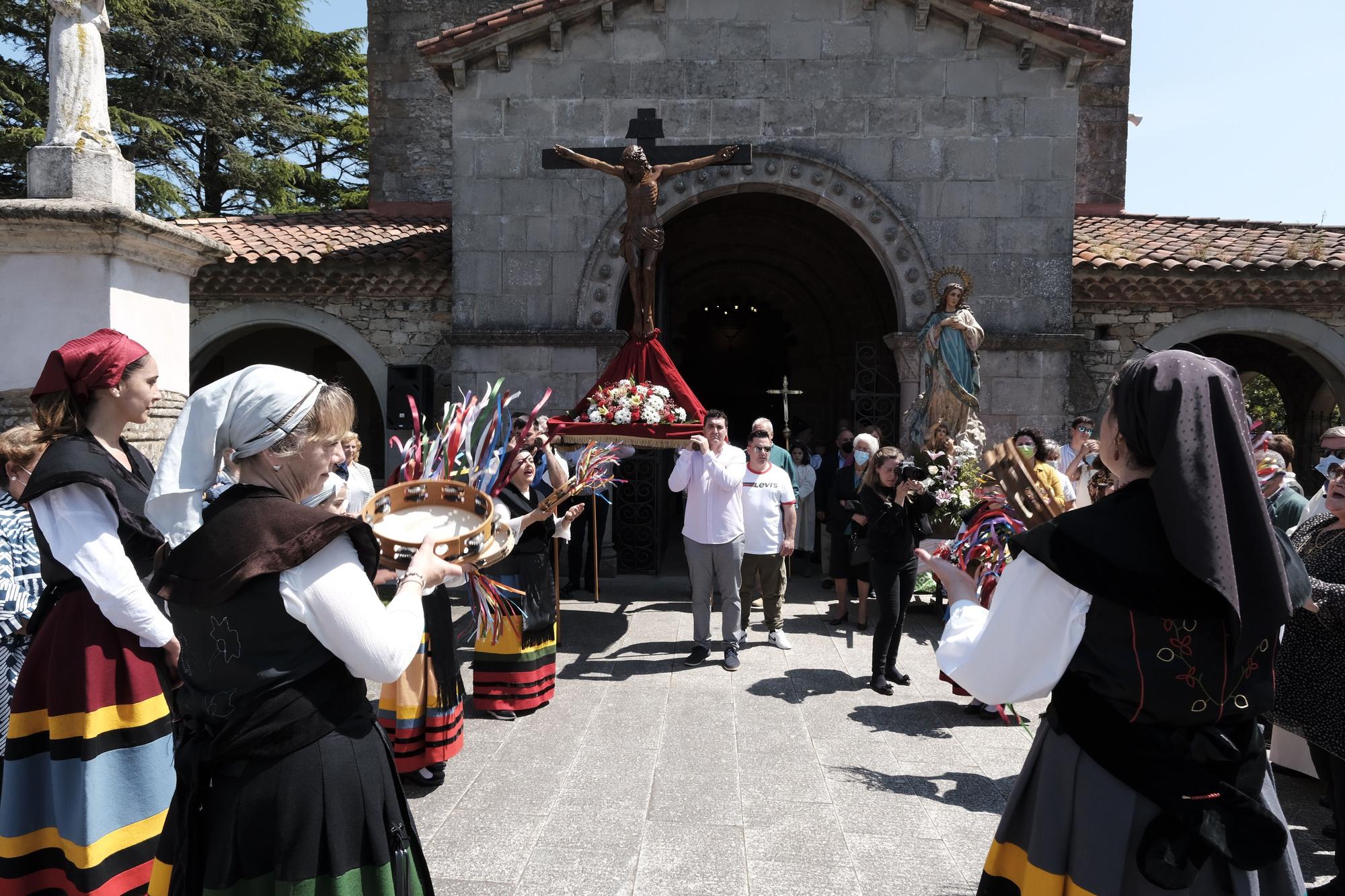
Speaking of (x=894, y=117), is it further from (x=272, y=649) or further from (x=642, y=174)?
(x=272, y=649)

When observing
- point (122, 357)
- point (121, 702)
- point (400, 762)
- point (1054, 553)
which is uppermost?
point (122, 357)

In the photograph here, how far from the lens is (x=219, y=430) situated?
200 centimetres

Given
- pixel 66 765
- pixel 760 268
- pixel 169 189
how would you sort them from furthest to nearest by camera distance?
pixel 169 189 → pixel 760 268 → pixel 66 765

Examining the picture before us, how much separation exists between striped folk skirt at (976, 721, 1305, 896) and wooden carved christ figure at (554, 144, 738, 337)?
5.66 meters

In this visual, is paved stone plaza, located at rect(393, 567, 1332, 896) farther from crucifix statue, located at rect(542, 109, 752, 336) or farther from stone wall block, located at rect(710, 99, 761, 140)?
stone wall block, located at rect(710, 99, 761, 140)

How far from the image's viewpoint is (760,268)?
16219mm

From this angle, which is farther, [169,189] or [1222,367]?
[169,189]

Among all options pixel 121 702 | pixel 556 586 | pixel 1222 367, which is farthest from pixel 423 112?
pixel 1222 367

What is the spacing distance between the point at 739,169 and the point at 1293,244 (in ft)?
21.5

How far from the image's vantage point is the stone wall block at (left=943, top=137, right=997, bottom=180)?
31.6ft

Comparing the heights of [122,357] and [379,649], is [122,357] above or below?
above

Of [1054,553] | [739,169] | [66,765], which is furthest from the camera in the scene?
[739,169]

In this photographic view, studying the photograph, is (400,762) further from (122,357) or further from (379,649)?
(379,649)

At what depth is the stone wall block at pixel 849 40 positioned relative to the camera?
960 cm
